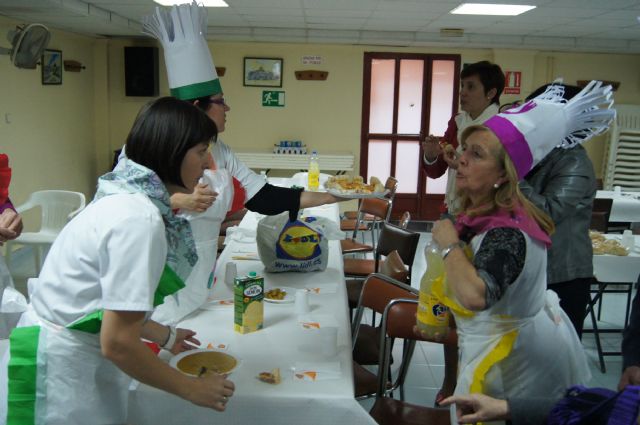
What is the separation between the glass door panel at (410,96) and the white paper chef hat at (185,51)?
557cm

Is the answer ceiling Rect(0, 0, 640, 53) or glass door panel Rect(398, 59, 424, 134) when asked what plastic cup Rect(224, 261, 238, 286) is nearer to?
ceiling Rect(0, 0, 640, 53)

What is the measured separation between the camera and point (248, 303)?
1.76 meters

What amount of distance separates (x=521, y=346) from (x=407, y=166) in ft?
21.6

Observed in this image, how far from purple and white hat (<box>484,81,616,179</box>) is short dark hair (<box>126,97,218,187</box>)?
0.84 metres

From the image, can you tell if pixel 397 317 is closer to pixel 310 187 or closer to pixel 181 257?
pixel 181 257

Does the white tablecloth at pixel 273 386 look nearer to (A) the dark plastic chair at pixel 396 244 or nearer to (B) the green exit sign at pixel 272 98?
(A) the dark plastic chair at pixel 396 244

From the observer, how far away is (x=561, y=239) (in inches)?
83.4

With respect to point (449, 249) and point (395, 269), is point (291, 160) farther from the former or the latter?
point (449, 249)

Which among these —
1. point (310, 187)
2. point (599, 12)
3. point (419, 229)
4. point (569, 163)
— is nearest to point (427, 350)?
point (310, 187)

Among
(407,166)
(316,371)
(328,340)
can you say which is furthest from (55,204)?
(407,166)

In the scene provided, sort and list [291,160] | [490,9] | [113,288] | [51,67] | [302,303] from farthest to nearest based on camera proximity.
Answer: [291,160] < [51,67] < [490,9] < [302,303] < [113,288]

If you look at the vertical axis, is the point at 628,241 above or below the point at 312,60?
below

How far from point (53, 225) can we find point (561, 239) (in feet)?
13.4

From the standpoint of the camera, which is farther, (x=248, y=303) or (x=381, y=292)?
(x=381, y=292)
